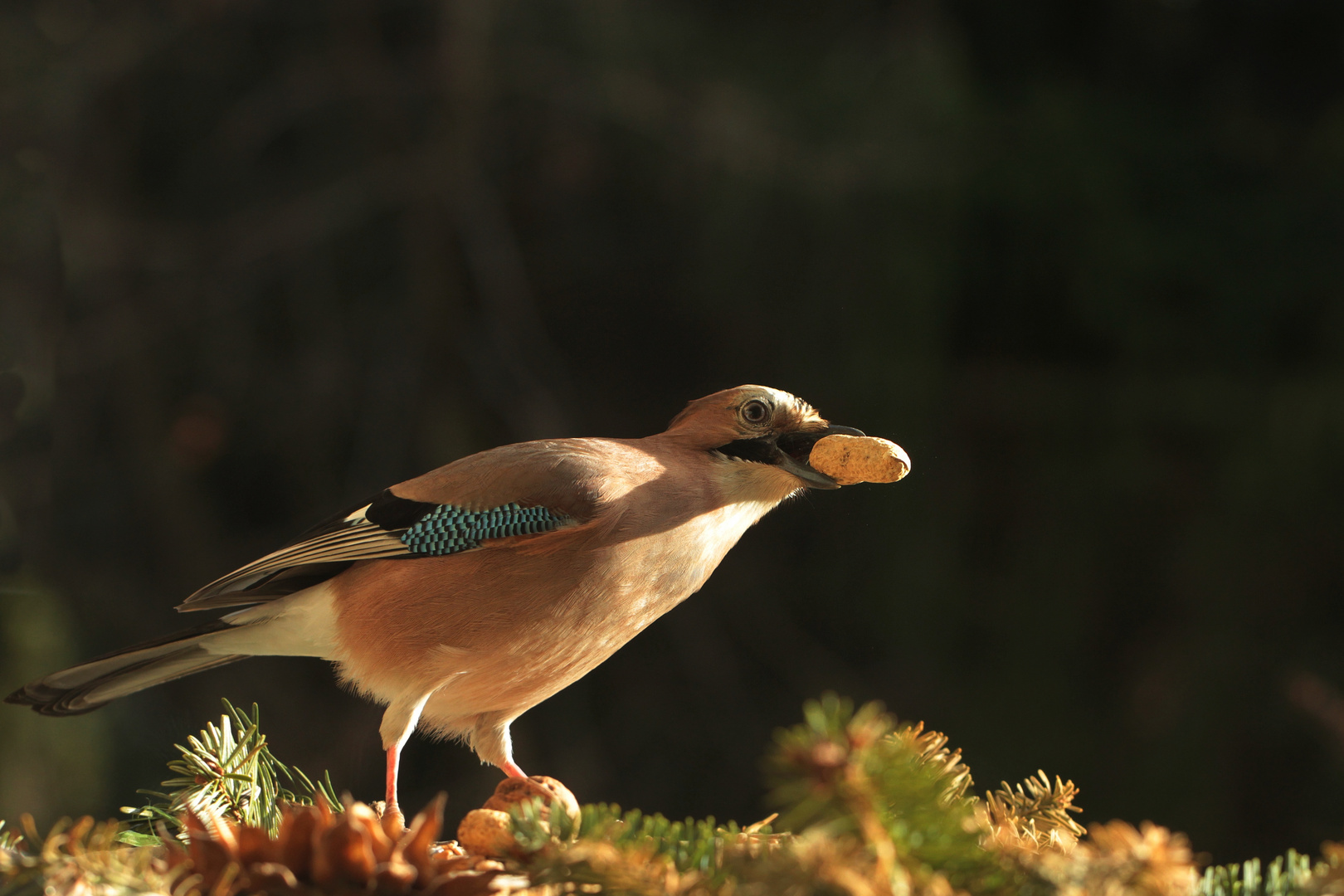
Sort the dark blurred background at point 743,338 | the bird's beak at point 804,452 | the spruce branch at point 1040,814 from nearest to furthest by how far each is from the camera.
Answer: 1. the spruce branch at point 1040,814
2. the bird's beak at point 804,452
3. the dark blurred background at point 743,338

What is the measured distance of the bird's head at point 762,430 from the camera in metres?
1.48

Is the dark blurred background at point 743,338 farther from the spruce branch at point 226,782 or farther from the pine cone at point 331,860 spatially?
the pine cone at point 331,860

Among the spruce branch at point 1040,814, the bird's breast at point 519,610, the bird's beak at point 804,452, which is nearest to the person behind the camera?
the spruce branch at point 1040,814

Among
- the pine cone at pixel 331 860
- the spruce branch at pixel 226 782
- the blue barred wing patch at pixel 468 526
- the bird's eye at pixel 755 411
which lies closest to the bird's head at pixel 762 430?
the bird's eye at pixel 755 411

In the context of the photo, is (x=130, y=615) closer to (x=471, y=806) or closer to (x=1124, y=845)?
(x=471, y=806)

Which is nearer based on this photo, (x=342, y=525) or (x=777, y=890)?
(x=777, y=890)

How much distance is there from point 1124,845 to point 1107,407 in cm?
216

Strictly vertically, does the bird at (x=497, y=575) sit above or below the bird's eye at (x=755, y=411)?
below

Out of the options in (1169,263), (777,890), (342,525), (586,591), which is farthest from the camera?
(1169,263)

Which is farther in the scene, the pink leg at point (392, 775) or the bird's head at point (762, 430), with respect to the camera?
the bird's head at point (762, 430)

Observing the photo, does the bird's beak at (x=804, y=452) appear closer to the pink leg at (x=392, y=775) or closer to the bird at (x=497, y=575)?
the bird at (x=497, y=575)

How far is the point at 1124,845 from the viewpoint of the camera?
61cm

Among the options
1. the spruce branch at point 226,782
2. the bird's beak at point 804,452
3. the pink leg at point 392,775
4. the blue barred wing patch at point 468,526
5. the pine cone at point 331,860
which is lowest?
the pink leg at point 392,775

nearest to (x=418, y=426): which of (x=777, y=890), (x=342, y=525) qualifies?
(x=342, y=525)
